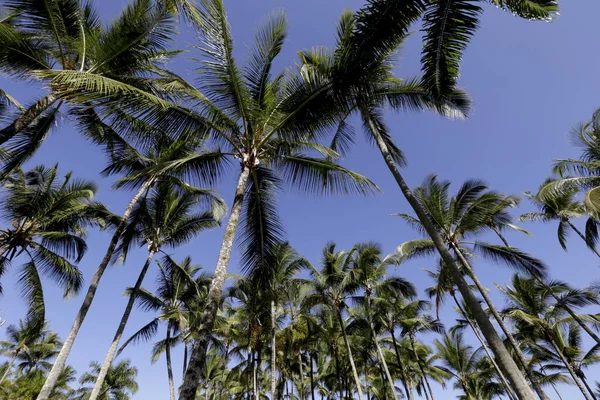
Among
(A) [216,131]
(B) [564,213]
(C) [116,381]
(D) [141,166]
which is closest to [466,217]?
(B) [564,213]

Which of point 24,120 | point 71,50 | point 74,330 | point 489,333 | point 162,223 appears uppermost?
point 162,223

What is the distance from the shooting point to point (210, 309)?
546 cm

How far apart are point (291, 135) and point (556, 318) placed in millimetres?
22632

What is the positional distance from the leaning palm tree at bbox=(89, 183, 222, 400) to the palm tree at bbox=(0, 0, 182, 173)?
16.7 feet

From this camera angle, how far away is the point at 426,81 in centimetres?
643

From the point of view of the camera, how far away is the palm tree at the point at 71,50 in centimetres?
654

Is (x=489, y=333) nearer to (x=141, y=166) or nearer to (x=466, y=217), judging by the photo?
(x=466, y=217)

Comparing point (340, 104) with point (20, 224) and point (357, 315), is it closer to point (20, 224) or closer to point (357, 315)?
point (20, 224)

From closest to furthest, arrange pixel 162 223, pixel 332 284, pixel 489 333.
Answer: pixel 489 333 → pixel 162 223 → pixel 332 284

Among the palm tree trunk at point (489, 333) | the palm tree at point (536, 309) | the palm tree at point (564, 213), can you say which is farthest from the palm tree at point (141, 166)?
the palm tree at point (536, 309)

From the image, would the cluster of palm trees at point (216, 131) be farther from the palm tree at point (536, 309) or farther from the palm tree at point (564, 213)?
the palm tree at point (536, 309)

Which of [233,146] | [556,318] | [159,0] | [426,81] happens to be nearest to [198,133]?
[233,146]

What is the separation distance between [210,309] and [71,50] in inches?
288

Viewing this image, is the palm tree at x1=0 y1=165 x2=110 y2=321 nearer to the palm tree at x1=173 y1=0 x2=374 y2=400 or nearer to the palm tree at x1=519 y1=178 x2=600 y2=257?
the palm tree at x1=173 y1=0 x2=374 y2=400
